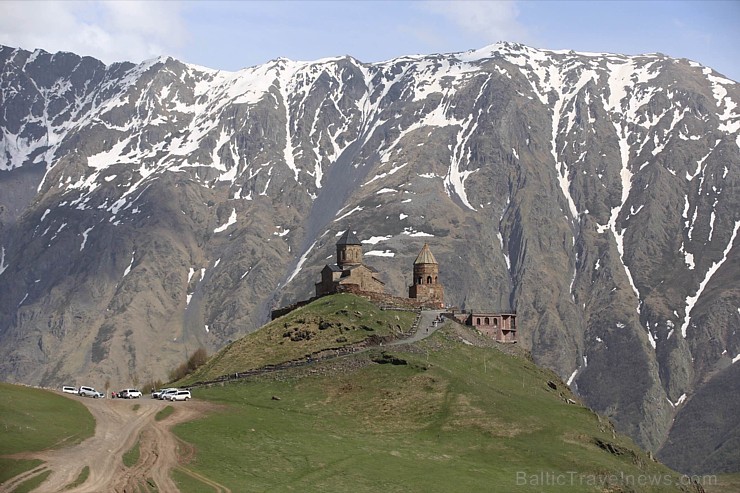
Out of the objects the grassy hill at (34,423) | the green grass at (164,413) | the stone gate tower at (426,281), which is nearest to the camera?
the grassy hill at (34,423)

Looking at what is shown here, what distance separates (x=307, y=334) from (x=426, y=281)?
44288mm

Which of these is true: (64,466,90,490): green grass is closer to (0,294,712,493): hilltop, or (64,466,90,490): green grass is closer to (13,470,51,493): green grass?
(0,294,712,493): hilltop

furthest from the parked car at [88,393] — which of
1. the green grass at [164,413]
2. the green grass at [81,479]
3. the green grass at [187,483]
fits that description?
the green grass at [187,483]

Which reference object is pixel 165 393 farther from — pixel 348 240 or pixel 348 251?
pixel 348 240

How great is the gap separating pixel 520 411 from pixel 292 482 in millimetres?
32419

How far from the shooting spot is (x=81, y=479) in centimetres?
7438

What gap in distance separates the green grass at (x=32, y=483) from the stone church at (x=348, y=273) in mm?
85313

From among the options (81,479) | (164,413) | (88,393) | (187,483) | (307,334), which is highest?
(307,334)

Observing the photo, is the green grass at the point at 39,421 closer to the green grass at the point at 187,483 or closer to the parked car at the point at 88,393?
the parked car at the point at 88,393

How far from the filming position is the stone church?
165 m

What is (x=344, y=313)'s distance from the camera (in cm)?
13462

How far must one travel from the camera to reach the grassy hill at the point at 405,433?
8400 cm

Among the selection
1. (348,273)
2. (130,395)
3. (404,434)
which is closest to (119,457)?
(404,434)

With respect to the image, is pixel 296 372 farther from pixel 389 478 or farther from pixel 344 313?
pixel 389 478
